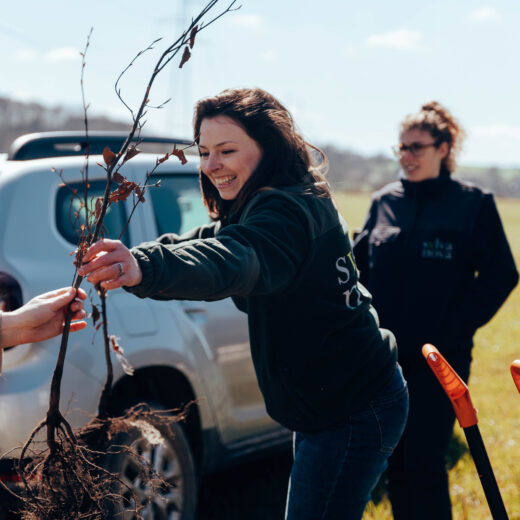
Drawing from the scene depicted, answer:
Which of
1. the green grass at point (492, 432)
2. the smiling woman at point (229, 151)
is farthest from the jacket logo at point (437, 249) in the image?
the smiling woman at point (229, 151)

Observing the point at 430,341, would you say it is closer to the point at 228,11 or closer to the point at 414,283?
the point at 414,283

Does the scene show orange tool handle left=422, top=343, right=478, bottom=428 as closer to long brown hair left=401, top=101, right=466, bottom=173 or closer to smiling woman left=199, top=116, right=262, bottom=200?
smiling woman left=199, top=116, right=262, bottom=200

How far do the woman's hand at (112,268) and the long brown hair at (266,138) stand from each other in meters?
0.71

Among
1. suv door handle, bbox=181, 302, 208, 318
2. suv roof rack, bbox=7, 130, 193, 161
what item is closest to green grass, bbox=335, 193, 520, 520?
suv door handle, bbox=181, 302, 208, 318

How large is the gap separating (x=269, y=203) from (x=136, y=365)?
4.90ft

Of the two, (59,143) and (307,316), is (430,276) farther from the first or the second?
(59,143)

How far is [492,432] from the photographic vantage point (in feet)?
17.2

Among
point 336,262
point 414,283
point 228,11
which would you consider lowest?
point 414,283

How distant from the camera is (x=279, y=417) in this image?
2.17 meters

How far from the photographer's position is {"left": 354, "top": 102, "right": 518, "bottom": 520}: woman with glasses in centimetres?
299

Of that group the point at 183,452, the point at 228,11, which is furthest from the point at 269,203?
the point at 183,452

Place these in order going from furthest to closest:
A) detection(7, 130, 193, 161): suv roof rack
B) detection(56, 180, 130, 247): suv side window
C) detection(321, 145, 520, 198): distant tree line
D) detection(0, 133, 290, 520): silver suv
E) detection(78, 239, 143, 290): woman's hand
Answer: detection(321, 145, 520, 198): distant tree line < detection(7, 130, 193, 161): suv roof rack < detection(56, 180, 130, 247): suv side window < detection(0, 133, 290, 520): silver suv < detection(78, 239, 143, 290): woman's hand

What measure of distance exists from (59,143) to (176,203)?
0.76 meters

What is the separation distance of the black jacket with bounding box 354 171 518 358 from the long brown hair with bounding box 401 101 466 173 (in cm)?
24
